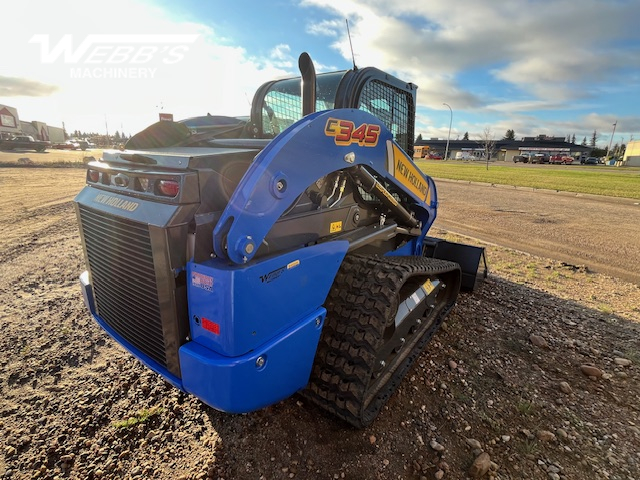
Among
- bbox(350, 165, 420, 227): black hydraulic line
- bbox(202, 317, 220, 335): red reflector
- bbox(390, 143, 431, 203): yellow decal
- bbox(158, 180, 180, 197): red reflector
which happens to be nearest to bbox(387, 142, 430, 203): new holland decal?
bbox(390, 143, 431, 203): yellow decal

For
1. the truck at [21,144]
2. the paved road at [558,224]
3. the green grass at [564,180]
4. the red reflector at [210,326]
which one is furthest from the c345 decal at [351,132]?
the truck at [21,144]

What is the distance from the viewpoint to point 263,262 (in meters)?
1.81

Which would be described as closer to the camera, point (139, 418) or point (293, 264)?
point (293, 264)

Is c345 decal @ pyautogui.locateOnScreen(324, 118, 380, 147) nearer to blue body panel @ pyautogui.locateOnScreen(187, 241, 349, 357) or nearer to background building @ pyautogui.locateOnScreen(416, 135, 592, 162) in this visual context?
blue body panel @ pyautogui.locateOnScreen(187, 241, 349, 357)

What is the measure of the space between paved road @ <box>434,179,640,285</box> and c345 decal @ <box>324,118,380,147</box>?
205 inches

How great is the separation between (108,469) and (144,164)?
70.1 inches

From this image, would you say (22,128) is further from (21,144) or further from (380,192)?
(380,192)

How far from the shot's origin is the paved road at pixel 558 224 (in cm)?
638

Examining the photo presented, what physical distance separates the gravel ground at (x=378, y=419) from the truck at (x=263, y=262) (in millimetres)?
274

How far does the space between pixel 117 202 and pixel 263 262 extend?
3.24 feet

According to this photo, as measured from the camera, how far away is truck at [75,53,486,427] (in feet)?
5.82

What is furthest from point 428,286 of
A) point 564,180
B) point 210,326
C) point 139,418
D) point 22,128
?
point 22,128

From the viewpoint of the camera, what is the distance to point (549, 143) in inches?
3093

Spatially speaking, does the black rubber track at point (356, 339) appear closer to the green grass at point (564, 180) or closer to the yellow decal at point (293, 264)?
the yellow decal at point (293, 264)
